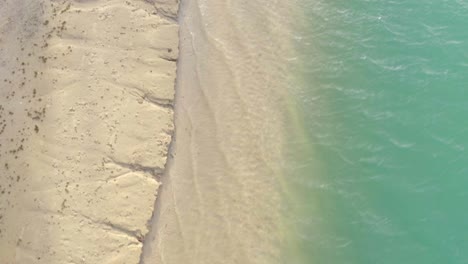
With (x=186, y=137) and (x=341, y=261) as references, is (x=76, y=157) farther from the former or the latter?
(x=341, y=261)

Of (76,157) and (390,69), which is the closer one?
(76,157)

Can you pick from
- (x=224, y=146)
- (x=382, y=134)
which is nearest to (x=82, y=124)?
(x=224, y=146)

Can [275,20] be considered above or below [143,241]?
above

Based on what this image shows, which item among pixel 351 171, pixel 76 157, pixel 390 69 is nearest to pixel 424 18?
pixel 390 69

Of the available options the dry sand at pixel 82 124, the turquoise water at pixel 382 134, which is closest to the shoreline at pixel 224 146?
the dry sand at pixel 82 124

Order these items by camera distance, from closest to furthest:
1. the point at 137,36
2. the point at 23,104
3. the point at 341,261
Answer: the point at 341,261 < the point at 23,104 < the point at 137,36

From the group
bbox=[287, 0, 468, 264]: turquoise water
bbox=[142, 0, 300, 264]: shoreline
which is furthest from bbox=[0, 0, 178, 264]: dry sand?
Answer: bbox=[287, 0, 468, 264]: turquoise water
